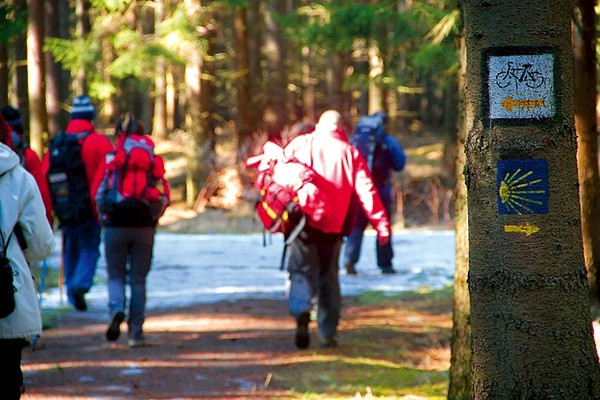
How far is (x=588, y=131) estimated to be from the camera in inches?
341

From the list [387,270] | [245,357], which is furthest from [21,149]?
[387,270]

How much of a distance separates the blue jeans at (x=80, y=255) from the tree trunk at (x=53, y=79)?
11.4m

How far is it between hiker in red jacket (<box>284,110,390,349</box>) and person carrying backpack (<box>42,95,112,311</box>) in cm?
278

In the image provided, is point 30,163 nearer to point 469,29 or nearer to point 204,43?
point 469,29

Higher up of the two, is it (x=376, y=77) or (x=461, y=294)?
(x=376, y=77)

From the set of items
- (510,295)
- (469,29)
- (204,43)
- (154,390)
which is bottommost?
(154,390)

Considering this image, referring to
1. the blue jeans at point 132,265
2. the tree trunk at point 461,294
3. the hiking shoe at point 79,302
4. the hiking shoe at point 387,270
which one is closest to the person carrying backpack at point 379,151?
the hiking shoe at point 387,270

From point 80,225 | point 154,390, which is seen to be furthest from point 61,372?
point 80,225

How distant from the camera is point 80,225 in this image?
1045 centimetres

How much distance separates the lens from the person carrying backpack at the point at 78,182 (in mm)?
10242

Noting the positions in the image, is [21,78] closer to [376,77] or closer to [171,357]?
[376,77]

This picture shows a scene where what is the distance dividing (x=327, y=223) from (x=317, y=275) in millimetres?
537

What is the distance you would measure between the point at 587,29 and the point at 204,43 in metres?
14.4

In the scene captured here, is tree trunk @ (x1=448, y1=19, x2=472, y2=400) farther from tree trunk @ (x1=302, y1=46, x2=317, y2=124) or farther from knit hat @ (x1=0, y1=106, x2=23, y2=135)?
tree trunk @ (x1=302, y1=46, x2=317, y2=124)
